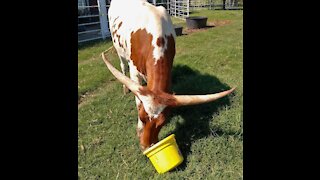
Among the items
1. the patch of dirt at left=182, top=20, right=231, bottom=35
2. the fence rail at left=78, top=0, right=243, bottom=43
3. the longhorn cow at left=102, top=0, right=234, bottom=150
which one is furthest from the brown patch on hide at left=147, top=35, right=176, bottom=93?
the patch of dirt at left=182, top=20, right=231, bottom=35

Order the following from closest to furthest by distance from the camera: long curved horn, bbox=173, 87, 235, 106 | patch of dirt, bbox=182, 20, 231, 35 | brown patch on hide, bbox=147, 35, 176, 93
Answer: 1. long curved horn, bbox=173, 87, 235, 106
2. brown patch on hide, bbox=147, 35, 176, 93
3. patch of dirt, bbox=182, 20, 231, 35

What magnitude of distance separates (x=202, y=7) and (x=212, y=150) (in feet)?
66.1

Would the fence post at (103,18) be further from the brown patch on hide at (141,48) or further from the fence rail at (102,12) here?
the brown patch on hide at (141,48)

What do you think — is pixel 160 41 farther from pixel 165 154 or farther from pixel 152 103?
pixel 165 154

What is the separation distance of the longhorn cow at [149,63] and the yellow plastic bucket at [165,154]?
18cm

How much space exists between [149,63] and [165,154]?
1.09 m

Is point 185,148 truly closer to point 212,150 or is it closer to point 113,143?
point 212,150

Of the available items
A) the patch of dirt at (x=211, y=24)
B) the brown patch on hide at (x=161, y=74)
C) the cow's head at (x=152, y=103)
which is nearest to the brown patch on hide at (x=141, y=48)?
the brown patch on hide at (x=161, y=74)

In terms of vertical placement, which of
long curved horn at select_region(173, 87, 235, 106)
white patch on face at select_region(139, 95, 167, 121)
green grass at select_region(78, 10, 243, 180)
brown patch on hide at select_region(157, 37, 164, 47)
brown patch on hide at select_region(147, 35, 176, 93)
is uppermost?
brown patch on hide at select_region(157, 37, 164, 47)

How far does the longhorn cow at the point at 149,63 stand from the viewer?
2.84 metres

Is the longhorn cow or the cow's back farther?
the cow's back

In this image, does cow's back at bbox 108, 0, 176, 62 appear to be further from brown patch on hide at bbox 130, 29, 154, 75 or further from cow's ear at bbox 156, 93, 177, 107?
cow's ear at bbox 156, 93, 177, 107

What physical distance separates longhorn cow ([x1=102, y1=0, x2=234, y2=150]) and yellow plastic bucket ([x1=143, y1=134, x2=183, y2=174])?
18cm

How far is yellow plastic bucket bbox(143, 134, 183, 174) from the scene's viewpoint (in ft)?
9.36
